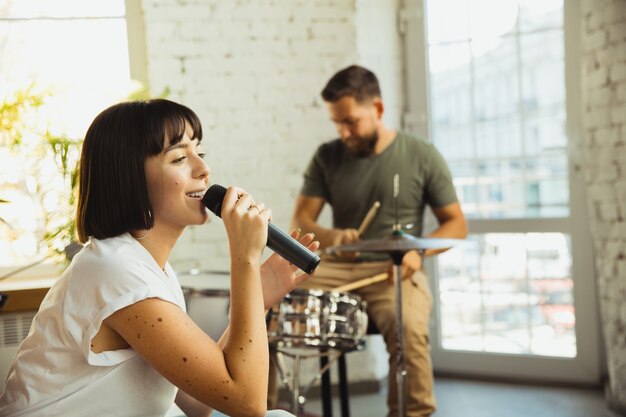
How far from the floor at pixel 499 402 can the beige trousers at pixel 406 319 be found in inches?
25.5

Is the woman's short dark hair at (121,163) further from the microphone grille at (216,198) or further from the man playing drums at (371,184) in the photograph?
the man playing drums at (371,184)

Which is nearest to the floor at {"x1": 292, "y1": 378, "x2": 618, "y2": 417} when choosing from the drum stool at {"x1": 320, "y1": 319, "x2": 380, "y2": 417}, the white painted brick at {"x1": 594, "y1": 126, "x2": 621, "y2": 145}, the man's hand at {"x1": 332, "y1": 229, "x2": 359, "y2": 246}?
the drum stool at {"x1": 320, "y1": 319, "x2": 380, "y2": 417}

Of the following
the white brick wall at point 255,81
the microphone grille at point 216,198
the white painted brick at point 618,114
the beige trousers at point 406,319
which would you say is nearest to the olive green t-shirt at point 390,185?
the beige trousers at point 406,319

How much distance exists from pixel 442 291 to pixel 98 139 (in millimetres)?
3446

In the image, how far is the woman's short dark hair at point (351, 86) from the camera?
374 cm

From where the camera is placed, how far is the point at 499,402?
410 cm

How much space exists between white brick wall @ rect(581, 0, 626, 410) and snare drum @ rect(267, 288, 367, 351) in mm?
1485

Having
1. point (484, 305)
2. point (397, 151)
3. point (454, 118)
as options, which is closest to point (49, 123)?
point (397, 151)

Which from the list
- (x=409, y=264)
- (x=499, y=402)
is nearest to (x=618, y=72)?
(x=409, y=264)

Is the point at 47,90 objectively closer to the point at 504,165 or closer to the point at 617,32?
the point at 504,165

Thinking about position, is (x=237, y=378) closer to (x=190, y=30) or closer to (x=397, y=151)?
(x=397, y=151)

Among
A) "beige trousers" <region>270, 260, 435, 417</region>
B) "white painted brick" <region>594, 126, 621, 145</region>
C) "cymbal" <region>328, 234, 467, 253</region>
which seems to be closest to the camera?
"cymbal" <region>328, 234, 467, 253</region>

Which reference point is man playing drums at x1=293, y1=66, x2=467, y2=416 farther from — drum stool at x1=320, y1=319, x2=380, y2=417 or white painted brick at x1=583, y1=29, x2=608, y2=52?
white painted brick at x1=583, y1=29, x2=608, y2=52

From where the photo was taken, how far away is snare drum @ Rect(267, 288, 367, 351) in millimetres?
2988
